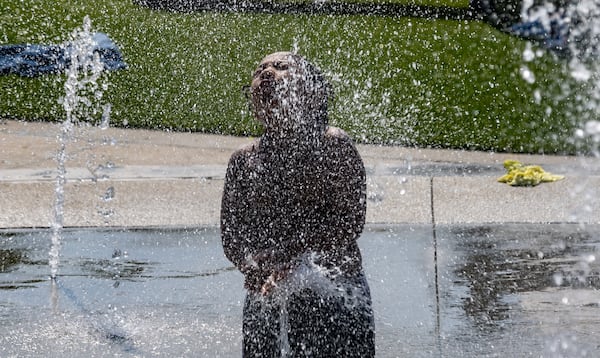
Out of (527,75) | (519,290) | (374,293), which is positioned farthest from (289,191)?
(527,75)

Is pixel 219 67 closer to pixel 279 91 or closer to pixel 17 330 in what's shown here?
pixel 17 330

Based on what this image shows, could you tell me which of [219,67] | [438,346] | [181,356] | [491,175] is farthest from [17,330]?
[219,67]

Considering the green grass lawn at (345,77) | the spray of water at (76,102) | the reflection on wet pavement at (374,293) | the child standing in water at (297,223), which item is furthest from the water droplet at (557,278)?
the green grass lawn at (345,77)

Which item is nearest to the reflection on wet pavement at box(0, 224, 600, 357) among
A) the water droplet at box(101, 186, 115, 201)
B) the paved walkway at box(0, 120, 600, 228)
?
the paved walkway at box(0, 120, 600, 228)

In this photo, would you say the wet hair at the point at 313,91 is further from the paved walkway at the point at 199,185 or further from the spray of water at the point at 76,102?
the paved walkway at the point at 199,185

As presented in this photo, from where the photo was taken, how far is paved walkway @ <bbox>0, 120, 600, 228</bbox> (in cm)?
727

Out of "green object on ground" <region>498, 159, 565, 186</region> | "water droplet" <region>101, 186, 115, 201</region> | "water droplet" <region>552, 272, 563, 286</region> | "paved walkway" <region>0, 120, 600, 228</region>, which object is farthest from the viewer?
"green object on ground" <region>498, 159, 565, 186</region>

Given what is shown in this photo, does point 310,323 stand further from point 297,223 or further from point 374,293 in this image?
point 374,293

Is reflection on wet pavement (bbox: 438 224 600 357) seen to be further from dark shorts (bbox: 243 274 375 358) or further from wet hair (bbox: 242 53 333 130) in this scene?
wet hair (bbox: 242 53 333 130)

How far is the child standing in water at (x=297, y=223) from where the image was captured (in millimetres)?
3191

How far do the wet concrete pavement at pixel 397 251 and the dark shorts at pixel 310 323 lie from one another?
5.39 feet

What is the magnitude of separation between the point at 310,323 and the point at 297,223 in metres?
0.29

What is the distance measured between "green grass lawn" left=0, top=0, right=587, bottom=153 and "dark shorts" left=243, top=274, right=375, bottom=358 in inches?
263

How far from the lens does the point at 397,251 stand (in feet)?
21.1
